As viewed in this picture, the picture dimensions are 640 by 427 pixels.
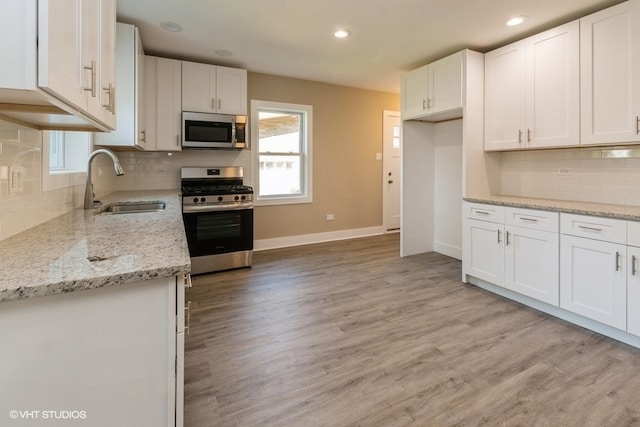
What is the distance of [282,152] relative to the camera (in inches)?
194

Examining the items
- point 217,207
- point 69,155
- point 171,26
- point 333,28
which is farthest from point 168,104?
point 333,28

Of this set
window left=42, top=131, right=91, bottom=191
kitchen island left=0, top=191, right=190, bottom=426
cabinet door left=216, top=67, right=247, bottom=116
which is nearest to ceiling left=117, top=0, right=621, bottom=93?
cabinet door left=216, top=67, right=247, bottom=116

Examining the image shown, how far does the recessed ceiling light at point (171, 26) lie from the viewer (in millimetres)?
3053

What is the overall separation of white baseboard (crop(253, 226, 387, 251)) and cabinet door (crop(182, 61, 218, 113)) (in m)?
1.91

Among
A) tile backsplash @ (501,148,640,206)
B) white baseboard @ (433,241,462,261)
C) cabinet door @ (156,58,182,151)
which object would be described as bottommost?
white baseboard @ (433,241,462,261)

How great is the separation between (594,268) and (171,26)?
13.0 ft

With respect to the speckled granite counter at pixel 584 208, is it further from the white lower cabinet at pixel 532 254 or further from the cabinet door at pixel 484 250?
the cabinet door at pixel 484 250

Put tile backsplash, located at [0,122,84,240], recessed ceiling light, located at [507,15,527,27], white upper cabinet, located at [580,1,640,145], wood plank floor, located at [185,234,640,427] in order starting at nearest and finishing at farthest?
1. tile backsplash, located at [0,122,84,240]
2. wood plank floor, located at [185,234,640,427]
3. white upper cabinet, located at [580,1,640,145]
4. recessed ceiling light, located at [507,15,527,27]

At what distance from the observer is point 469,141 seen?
3.42 m

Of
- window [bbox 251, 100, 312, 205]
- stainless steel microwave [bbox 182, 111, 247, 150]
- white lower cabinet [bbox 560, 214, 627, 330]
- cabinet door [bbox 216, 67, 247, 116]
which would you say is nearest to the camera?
white lower cabinet [bbox 560, 214, 627, 330]

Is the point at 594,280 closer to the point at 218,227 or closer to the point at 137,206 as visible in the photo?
the point at 218,227

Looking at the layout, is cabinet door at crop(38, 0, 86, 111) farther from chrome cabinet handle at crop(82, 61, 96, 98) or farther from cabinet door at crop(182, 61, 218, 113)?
cabinet door at crop(182, 61, 218, 113)

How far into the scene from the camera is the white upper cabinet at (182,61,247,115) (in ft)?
12.6

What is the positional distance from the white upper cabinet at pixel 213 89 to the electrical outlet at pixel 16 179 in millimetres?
2576
